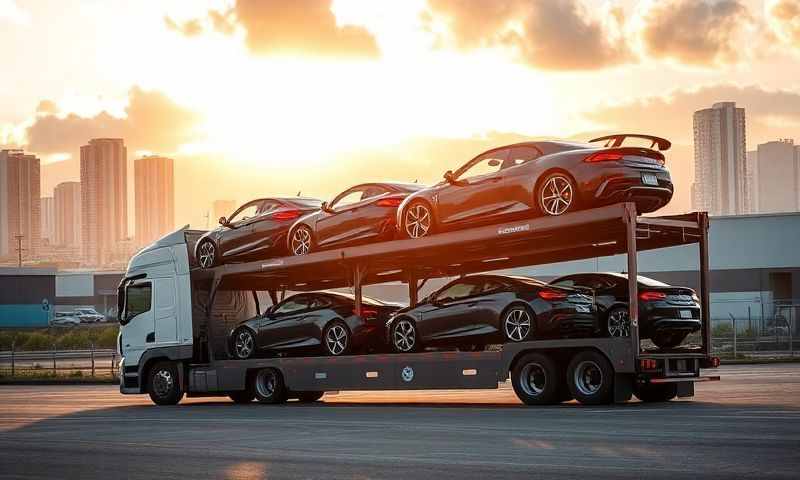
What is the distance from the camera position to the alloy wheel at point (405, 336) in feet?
62.6

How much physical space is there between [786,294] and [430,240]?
41052mm

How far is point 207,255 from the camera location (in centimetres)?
2280

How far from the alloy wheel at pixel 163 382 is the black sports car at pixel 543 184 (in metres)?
6.93

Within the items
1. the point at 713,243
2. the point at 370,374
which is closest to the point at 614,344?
the point at 370,374

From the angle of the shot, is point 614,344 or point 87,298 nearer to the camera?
point 614,344

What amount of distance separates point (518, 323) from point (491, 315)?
19.7 inches

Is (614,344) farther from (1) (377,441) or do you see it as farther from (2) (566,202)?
(1) (377,441)

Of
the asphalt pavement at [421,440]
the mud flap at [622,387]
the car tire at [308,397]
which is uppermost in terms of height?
the mud flap at [622,387]

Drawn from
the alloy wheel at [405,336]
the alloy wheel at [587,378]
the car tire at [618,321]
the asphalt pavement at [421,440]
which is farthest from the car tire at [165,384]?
the car tire at [618,321]

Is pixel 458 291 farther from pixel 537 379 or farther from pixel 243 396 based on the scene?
pixel 243 396

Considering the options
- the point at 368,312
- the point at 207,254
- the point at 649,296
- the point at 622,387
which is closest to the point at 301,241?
the point at 368,312

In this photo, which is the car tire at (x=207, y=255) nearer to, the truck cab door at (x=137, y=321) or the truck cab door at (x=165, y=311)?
the truck cab door at (x=165, y=311)

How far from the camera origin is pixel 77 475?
10812mm

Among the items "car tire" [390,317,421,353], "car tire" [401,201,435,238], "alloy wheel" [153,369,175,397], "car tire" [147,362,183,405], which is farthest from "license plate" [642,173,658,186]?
"alloy wheel" [153,369,175,397]
